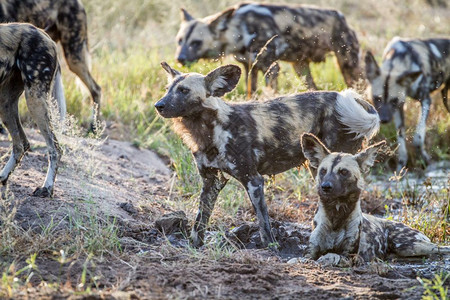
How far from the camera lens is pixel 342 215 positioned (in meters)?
3.92

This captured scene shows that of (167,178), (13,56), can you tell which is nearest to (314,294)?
(13,56)

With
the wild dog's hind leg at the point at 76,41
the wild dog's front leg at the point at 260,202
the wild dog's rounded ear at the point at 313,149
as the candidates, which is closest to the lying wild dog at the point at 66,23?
the wild dog's hind leg at the point at 76,41

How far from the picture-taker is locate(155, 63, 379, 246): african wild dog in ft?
13.2

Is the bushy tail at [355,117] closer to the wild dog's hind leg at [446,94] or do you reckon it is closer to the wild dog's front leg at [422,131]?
the wild dog's front leg at [422,131]

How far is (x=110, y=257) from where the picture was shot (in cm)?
355

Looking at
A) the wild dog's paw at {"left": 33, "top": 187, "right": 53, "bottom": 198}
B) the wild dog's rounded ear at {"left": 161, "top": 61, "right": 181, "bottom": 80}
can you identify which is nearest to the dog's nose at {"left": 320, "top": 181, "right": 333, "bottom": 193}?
the wild dog's rounded ear at {"left": 161, "top": 61, "right": 181, "bottom": 80}

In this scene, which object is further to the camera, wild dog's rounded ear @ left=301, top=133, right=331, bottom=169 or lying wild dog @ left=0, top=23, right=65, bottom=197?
lying wild dog @ left=0, top=23, right=65, bottom=197

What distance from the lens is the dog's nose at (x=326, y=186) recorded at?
146 inches

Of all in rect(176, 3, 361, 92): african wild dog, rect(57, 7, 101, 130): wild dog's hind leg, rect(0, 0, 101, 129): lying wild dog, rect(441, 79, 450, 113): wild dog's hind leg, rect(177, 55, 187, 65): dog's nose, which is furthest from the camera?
rect(441, 79, 450, 113): wild dog's hind leg

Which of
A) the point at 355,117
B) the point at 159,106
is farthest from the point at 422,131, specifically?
the point at 159,106

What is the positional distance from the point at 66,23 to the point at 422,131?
344 centimetres

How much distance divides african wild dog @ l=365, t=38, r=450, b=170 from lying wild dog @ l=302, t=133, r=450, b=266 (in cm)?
277

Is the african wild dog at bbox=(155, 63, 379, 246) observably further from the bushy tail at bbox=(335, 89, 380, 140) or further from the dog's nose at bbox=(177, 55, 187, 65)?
the dog's nose at bbox=(177, 55, 187, 65)

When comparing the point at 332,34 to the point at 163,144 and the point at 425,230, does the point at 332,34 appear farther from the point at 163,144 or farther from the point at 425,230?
the point at 425,230
